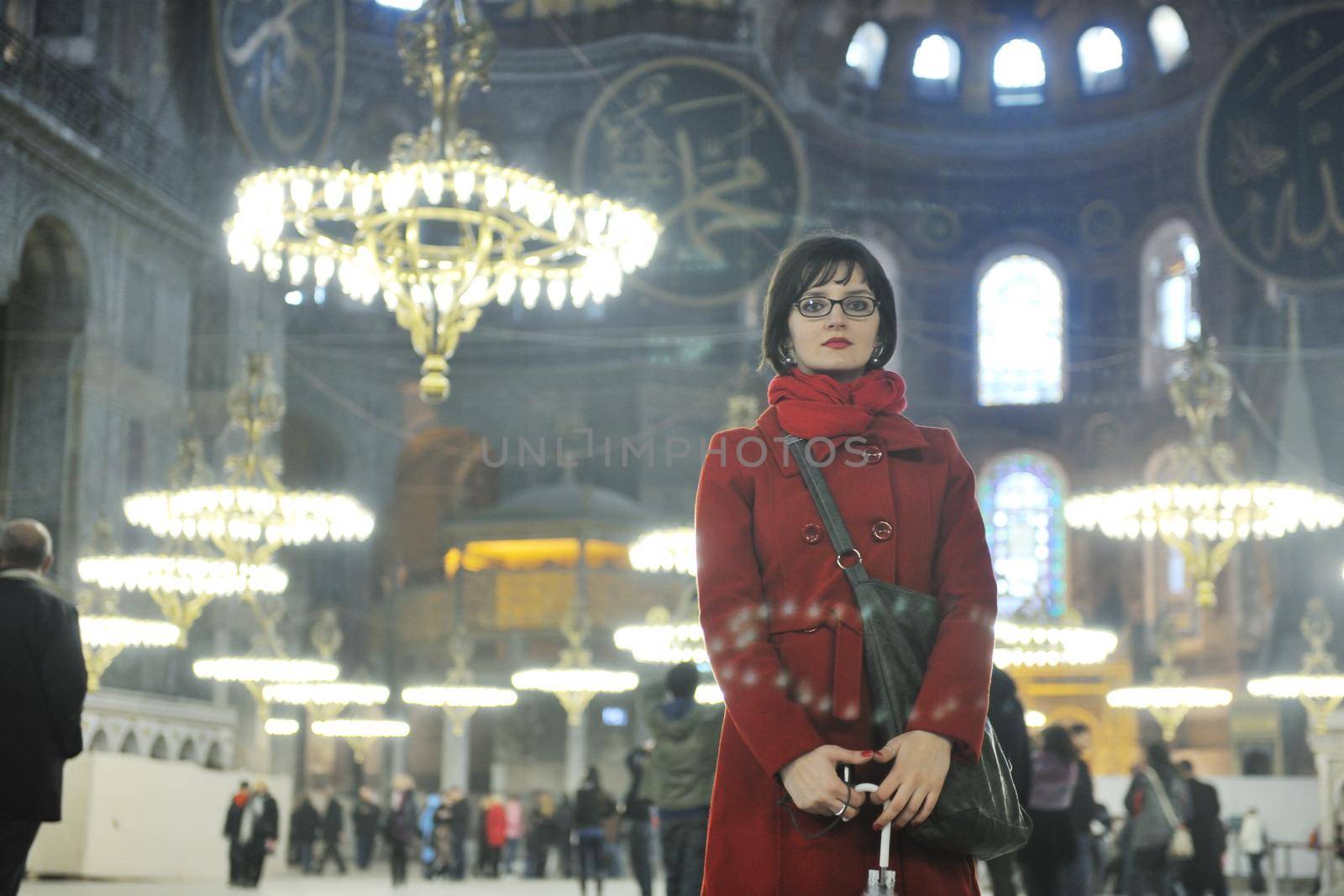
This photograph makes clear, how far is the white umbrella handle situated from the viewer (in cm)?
182

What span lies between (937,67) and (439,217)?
18.3 m

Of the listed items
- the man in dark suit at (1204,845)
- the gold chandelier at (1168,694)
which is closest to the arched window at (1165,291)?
the gold chandelier at (1168,694)

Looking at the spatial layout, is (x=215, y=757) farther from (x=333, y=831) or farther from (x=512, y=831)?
(x=512, y=831)

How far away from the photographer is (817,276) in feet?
7.13

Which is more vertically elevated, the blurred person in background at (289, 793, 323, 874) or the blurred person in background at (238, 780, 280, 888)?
the blurred person in background at (238, 780, 280, 888)

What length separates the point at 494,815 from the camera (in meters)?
18.4

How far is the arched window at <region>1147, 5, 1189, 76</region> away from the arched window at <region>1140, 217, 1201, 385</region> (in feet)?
7.89

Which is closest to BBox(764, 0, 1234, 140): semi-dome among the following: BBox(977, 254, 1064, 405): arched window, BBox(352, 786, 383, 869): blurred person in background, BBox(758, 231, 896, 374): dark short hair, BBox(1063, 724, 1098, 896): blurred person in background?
BBox(977, 254, 1064, 405): arched window

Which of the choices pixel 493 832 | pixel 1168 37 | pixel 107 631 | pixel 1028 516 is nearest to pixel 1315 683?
pixel 493 832

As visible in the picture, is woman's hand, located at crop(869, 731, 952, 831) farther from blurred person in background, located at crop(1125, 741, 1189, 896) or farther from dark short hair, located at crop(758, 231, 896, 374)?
blurred person in background, located at crop(1125, 741, 1189, 896)

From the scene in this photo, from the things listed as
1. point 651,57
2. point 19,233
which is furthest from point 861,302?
point 651,57

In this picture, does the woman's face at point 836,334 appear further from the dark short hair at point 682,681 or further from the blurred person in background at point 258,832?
the blurred person in background at point 258,832

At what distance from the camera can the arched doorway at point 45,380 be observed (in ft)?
45.3

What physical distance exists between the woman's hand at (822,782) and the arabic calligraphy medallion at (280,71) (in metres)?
13.3
